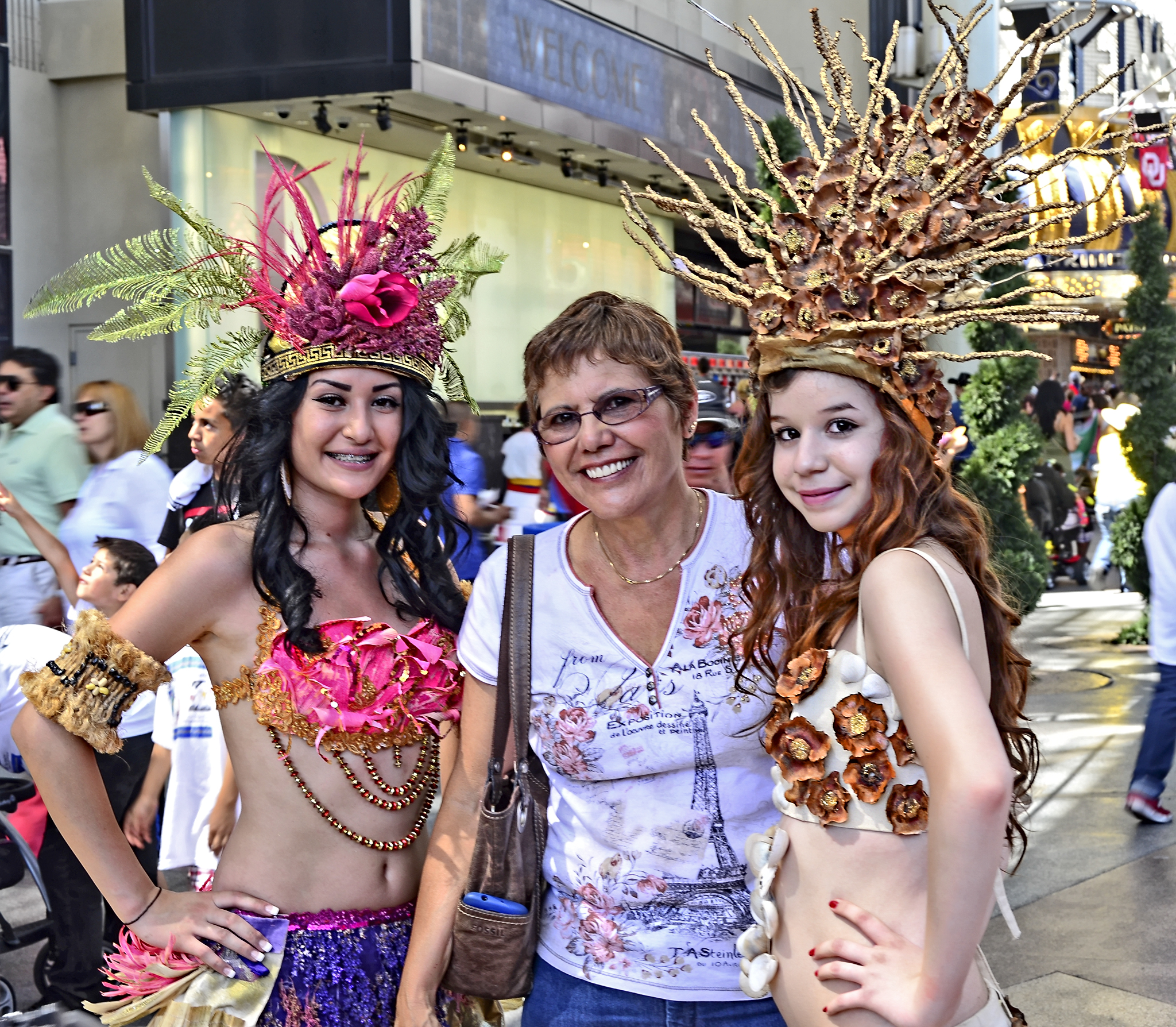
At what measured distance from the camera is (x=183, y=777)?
4.31 m

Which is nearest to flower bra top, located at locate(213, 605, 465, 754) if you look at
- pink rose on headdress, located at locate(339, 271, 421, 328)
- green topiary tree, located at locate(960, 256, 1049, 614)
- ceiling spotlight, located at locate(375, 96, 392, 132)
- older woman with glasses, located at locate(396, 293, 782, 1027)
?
older woman with glasses, located at locate(396, 293, 782, 1027)

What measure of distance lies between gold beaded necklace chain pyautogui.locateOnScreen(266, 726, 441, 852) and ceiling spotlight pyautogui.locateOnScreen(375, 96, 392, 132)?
23.8 ft

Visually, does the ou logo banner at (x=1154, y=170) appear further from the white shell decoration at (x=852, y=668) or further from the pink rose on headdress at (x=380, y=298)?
the white shell decoration at (x=852, y=668)

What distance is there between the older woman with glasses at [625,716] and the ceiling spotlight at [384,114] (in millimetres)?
7104

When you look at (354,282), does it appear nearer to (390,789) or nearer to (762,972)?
(390,789)

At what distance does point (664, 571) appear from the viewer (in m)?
2.29

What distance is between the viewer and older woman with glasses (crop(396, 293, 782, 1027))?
2.13 meters

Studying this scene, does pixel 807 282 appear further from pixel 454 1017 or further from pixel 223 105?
pixel 223 105

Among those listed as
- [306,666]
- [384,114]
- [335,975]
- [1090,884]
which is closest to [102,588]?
[306,666]

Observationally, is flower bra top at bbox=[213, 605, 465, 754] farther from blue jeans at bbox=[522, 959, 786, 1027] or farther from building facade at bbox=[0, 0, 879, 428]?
building facade at bbox=[0, 0, 879, 428]

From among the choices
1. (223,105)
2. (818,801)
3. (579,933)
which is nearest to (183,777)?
(579,933)

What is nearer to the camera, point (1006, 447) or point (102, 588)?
point (102, 588)

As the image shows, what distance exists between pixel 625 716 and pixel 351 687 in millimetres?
526

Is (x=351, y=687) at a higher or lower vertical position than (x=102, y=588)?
higher
